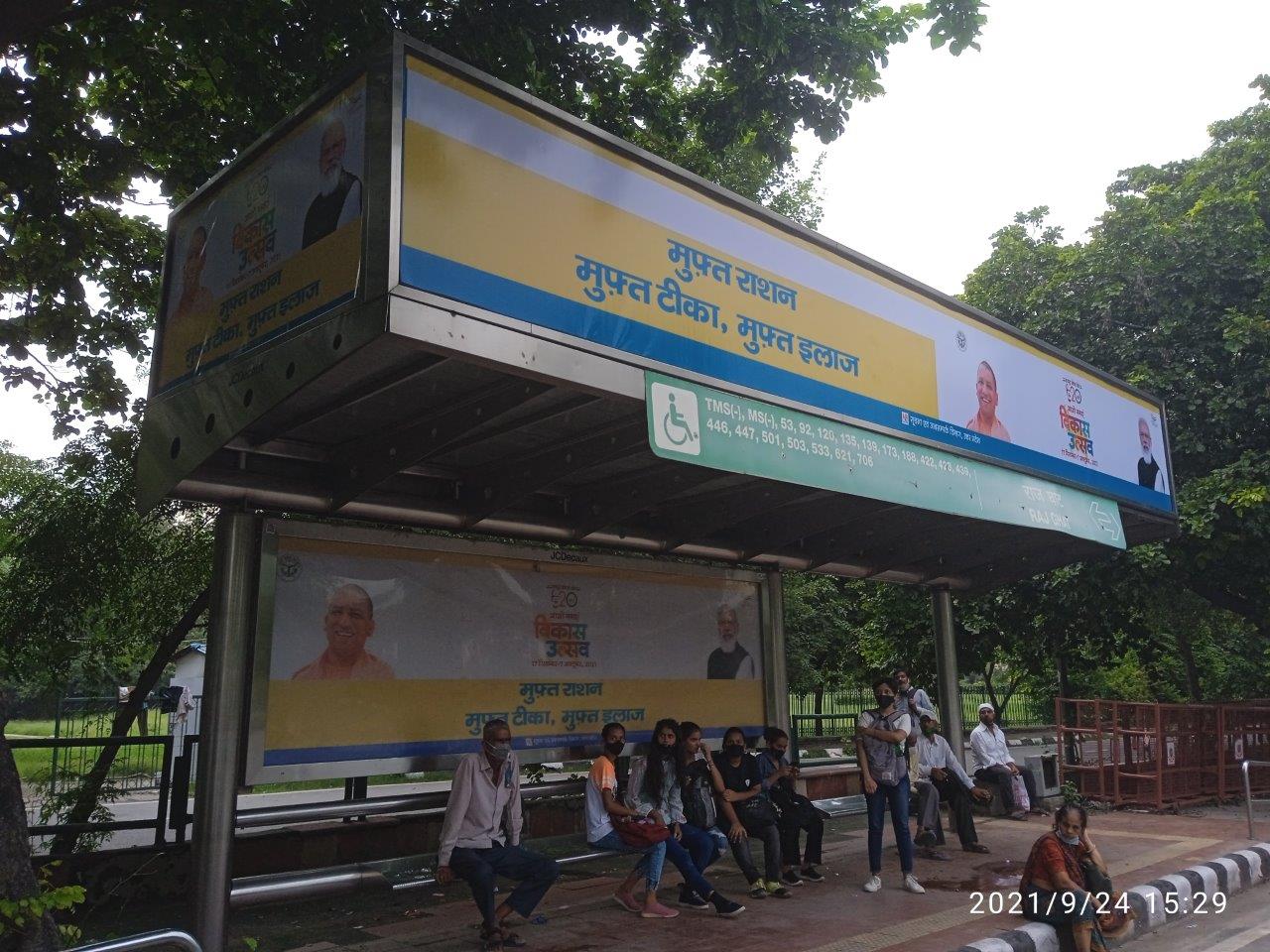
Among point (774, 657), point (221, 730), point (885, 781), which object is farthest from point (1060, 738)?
point (221, 730)

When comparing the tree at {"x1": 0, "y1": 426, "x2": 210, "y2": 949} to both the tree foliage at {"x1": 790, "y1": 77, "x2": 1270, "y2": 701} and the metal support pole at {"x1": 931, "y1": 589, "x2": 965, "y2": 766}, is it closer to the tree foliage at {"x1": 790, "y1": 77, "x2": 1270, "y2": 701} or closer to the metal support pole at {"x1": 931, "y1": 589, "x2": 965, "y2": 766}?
the metal support pole at {"x1": 931, "y1": 589, "x2": 965, "y2": 766}

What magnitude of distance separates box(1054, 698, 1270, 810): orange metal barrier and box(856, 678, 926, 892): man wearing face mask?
616 cm

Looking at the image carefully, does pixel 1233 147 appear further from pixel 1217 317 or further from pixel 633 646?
pixel 633 646

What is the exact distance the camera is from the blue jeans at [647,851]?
21.3 ft

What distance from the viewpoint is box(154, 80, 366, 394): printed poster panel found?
4672 mm

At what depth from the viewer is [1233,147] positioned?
15.2 meters

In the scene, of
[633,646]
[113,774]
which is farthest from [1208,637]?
[113,774]

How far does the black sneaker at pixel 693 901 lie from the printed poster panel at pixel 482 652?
4.81 ft

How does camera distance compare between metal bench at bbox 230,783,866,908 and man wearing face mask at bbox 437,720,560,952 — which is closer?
man wearing face mask at bbox 437,720,560,952

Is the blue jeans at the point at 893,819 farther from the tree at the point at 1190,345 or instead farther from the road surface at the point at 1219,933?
the tree at the point at 1190,345

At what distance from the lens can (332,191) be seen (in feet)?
15.7

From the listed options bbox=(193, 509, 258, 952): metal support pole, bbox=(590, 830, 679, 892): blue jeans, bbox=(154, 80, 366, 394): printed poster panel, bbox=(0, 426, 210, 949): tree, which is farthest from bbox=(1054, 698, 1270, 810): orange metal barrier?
bbox=(154, 80, 366, 394): printed poster panel

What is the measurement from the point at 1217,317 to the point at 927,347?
327 inches

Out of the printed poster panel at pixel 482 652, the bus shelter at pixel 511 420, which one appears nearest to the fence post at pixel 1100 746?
the bus shelter at pixel 511 420
